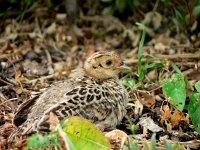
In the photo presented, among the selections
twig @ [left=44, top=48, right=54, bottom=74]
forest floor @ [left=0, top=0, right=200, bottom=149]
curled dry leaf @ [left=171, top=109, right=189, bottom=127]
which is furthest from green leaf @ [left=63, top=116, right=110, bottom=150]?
twig @ [left=44, top=48, right=54, bottom=74]

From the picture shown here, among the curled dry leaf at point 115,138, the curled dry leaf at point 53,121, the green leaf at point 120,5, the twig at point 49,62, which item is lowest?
the twig at point 49,62

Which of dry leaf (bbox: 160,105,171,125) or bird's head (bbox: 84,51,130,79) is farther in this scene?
bird's head (bbox: 84,51,130,79)

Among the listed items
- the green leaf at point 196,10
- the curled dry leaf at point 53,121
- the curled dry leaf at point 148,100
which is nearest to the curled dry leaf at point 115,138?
the curled dry leaf at point 53,121

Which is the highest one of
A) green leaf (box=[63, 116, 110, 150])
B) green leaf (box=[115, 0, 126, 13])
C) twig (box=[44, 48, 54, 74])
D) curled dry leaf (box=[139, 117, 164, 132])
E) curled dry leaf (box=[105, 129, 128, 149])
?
green leaf (box=[115, 0, 126, 13])

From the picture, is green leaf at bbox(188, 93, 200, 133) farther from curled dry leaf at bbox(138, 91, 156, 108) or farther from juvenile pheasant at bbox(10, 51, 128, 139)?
curled dry leaf at bbox(138, 91, 156, 108)

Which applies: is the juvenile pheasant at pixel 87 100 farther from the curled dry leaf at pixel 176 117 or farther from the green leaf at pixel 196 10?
the green leaf at pixel 196 10

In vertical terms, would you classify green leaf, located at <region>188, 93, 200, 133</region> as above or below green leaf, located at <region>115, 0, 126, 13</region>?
below

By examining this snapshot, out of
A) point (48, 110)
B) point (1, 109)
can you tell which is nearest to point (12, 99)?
point (1, 109)

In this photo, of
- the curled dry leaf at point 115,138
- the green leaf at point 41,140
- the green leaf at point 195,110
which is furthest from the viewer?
the green leaf at point 195,110
